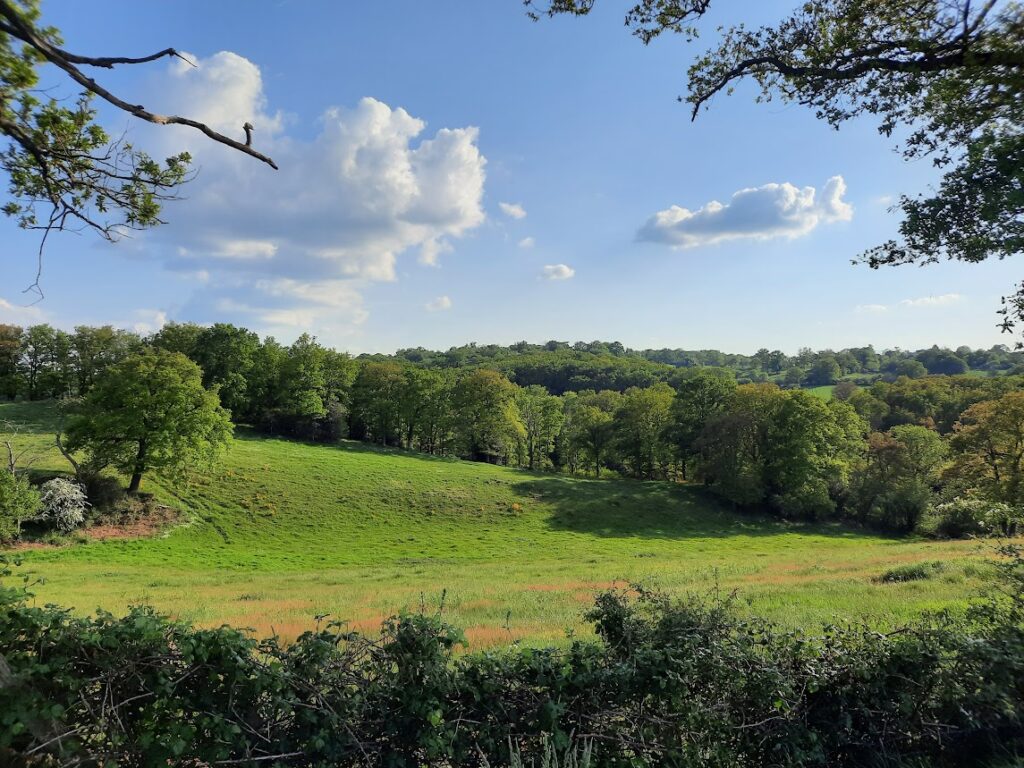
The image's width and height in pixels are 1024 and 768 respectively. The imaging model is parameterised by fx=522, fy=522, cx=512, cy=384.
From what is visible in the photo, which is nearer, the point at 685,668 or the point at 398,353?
the point at 685,668

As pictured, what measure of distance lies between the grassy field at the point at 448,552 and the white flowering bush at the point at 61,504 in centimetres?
183

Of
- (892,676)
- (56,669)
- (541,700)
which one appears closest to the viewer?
(56,669)

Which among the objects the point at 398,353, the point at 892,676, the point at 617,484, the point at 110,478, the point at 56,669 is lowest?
the point at 617,484

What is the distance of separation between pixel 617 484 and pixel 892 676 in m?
53.2

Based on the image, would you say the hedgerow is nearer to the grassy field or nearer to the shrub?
the grassy field

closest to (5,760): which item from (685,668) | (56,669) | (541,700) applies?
(56,669)

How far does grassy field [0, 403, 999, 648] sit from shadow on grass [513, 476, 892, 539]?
8.2 inches

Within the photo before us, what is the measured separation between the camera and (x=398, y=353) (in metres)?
194

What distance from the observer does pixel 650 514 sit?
4856 centimetres

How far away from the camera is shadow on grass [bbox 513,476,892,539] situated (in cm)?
4566

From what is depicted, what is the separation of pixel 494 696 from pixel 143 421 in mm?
38843

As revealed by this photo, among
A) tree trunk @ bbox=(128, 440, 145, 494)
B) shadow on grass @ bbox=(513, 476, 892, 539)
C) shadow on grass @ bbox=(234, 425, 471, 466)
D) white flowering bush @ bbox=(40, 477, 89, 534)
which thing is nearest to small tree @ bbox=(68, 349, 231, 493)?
tree trunk @ bbox=(128, 440, 145, 494)

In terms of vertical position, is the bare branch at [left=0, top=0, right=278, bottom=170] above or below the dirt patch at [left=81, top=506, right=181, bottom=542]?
above

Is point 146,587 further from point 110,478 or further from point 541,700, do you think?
point 541,700
